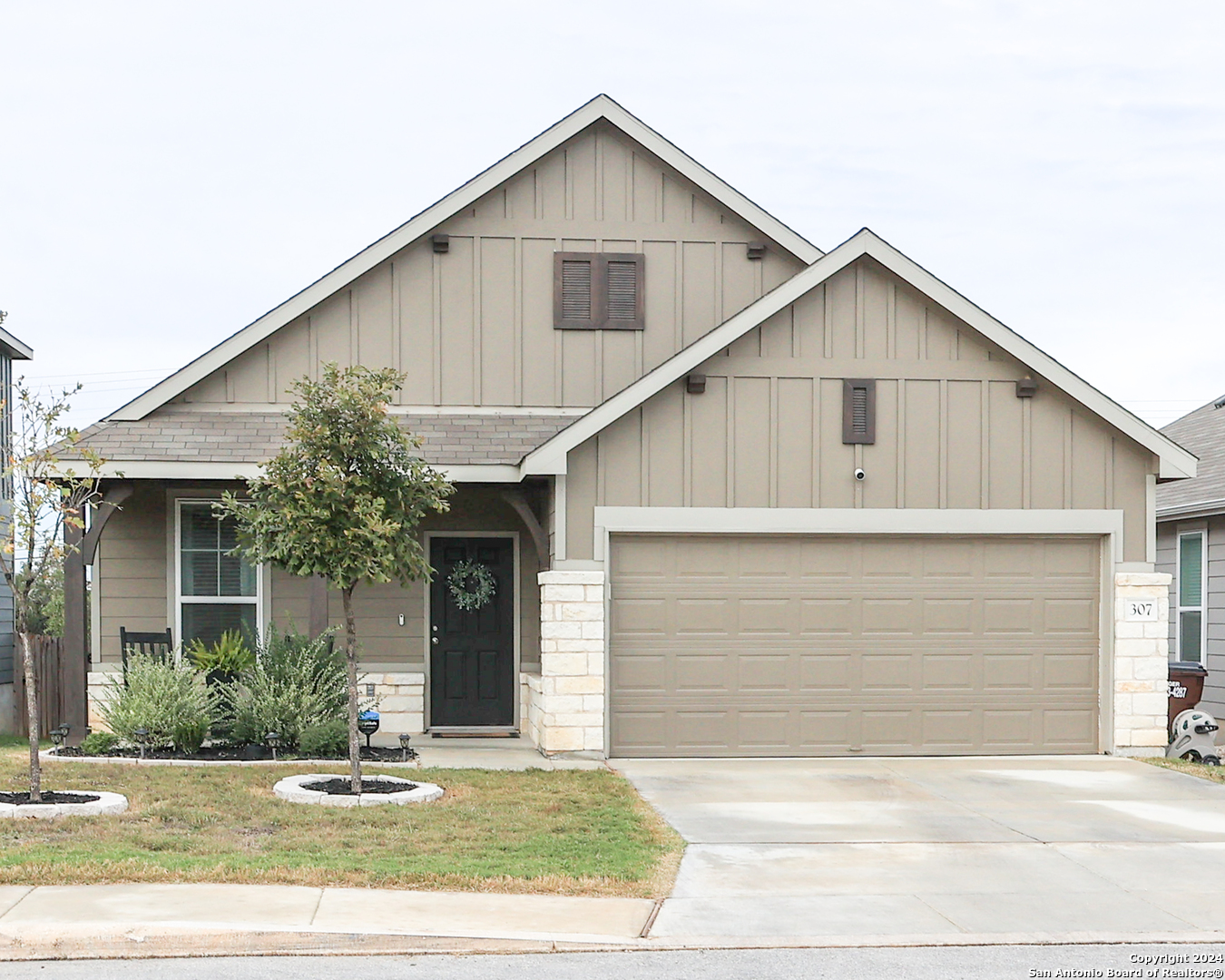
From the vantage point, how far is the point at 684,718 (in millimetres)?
14133

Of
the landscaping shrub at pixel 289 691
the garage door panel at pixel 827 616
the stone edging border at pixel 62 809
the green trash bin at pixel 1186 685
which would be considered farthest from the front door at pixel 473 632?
the green trash bin at pixel 1186 685

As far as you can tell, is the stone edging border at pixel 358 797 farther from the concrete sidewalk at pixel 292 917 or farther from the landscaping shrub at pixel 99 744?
the landscaping shrub at pixel 99 744

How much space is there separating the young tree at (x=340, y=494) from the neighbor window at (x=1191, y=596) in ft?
37.3

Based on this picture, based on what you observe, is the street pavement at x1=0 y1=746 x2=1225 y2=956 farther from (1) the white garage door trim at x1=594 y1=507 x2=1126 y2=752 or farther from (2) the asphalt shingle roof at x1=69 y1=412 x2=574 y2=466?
(2) the asphalt shingle roof at x1=69 y1=412 x2=574 y2=466

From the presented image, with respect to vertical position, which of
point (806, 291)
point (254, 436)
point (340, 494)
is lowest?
point (340, 494)

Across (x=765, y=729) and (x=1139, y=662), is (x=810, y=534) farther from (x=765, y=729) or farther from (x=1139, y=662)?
(x=1139, y=662)

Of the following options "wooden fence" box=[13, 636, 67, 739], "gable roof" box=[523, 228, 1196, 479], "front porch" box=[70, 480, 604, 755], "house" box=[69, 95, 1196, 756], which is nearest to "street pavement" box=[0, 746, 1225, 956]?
"house" box=[69, 95, 1196, 756]

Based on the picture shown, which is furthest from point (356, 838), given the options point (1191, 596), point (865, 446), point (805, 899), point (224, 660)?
point (1191, 596)

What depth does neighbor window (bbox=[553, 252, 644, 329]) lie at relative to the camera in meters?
16.2

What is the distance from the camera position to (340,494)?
11.1 m

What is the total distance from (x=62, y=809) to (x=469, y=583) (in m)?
6.28

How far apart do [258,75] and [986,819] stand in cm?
1533

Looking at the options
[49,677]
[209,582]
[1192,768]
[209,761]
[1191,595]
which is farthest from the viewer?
[1191,595]

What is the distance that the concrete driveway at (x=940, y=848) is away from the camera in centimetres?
777
